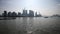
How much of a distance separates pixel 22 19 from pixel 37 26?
0.38 metres

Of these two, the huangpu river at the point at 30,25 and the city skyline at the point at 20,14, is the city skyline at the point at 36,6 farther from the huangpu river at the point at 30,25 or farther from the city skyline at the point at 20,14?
the huangpu river at the point at 30,25

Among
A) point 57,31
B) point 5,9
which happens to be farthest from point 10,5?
point 57,31

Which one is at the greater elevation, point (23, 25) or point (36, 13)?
point (36, 13)

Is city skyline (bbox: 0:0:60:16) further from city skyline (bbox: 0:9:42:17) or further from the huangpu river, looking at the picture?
the huangpu river

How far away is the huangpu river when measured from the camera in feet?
6.25

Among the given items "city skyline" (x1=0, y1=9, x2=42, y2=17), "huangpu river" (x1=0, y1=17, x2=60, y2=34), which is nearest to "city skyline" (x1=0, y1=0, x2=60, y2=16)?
"city skyline" (x1=0, y1=9, x2=42, y2=17)

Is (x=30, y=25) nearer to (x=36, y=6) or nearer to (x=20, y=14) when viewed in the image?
(x=20, y=14)

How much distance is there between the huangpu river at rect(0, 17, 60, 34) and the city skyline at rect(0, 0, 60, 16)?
0.62 feet

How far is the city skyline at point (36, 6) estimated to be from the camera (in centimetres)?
195

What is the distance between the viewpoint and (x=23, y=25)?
194 cm

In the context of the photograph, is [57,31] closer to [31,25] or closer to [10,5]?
[31,25]

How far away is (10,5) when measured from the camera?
1.95 m

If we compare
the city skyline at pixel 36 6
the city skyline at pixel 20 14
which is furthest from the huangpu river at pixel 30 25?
the city skyline at pixel 36 6

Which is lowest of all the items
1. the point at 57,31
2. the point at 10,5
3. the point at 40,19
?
the point at 57,31
